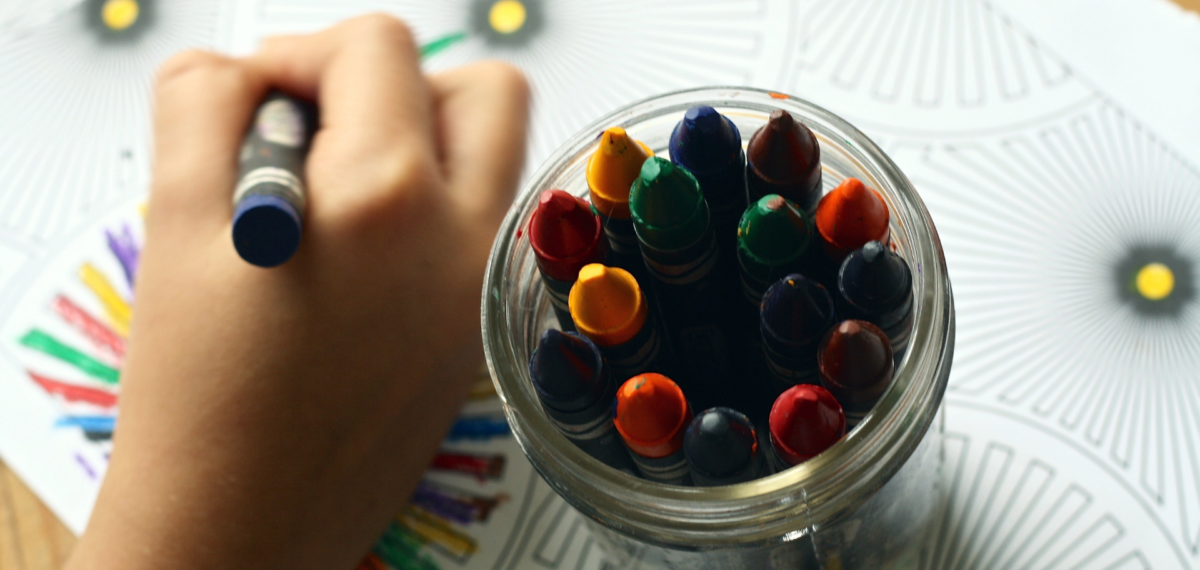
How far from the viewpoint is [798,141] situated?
0.28m

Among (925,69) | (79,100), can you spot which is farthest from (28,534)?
(925,69)

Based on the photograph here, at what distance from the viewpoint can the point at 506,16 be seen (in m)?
0.56

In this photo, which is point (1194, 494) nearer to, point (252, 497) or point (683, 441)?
point (683, 441)

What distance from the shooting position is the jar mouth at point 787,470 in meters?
0.26

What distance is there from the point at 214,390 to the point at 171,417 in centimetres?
2

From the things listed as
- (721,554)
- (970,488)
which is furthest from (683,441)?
(970,488)

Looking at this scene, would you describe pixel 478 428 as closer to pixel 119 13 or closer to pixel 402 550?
pixel 402 550

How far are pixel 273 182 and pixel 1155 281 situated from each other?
44 centimetres

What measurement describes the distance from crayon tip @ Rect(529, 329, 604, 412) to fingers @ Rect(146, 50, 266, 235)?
0.25 metres

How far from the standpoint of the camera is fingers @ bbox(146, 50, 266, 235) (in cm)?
45

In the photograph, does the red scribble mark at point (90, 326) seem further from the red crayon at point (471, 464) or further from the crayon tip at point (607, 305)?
the crayon tip at point (607, 305)

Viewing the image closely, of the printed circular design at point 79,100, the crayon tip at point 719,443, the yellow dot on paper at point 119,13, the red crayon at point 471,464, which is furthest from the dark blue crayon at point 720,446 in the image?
the yellow dot on paper at point 119,13

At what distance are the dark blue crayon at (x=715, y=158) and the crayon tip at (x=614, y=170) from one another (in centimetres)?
2

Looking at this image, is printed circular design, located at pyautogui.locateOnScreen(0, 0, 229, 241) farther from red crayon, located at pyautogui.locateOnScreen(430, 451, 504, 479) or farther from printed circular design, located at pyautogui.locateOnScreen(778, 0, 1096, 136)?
printed circular design, located at pyautogui.locateOnScreen(778, 0, 1096, 136)
